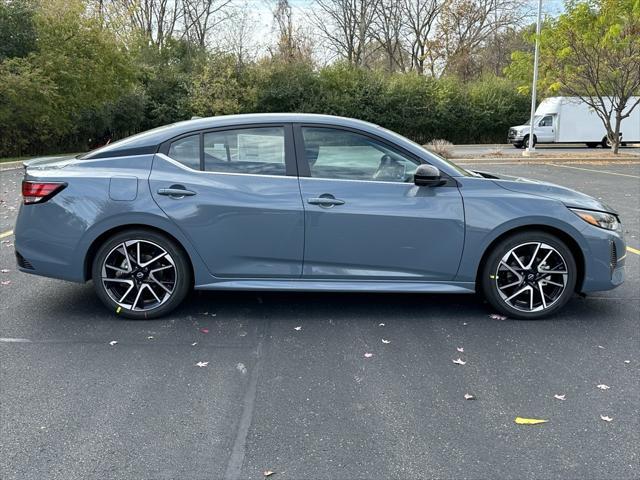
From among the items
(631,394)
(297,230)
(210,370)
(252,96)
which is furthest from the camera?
(252,96)

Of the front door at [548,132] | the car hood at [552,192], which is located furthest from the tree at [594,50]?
the car hood at [552,192]

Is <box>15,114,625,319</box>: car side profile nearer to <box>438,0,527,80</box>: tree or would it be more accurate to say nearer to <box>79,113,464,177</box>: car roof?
<box>79,113,464,177</box>: car roof

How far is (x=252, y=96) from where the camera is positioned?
34.5 metres

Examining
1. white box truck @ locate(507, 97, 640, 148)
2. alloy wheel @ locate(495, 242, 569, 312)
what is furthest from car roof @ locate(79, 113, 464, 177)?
white box truck @ locate(507, 97, 640, 148)

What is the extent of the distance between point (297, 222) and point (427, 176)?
3.36ft

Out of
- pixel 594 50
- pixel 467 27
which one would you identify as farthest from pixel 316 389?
pixel 467 27

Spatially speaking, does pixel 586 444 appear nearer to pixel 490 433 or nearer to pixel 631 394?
pixel 490 433

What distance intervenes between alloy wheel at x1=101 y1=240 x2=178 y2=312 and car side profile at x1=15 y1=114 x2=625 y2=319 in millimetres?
11

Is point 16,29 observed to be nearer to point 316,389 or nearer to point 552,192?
point 552,192

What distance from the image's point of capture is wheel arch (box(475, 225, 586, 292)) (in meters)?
4.38

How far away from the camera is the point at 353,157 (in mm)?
4402

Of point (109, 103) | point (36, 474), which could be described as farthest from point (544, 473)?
point (109, 103)

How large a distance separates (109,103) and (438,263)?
29.2m

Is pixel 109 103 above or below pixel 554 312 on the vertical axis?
above
